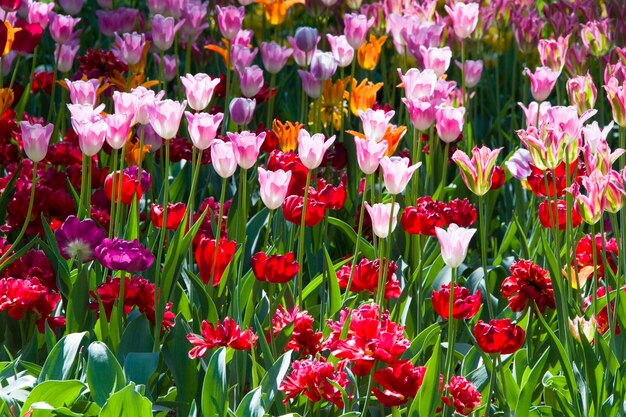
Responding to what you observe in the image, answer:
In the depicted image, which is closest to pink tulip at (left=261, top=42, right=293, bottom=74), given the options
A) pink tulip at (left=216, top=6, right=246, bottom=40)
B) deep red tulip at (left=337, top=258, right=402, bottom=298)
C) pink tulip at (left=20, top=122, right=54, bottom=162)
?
pink tulip at (left=216, top=6, right=246, bottom=40)

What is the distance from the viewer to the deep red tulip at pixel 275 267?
6.19 ft

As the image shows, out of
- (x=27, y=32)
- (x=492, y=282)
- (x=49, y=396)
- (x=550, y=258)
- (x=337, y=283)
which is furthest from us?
(x=27, y=32)

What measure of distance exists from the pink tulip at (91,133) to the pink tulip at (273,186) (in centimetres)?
33

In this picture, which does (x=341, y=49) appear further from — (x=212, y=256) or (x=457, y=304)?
(x=457, y=304)

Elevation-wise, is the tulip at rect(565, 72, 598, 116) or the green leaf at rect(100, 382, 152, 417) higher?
the tulip at rect(565, 72, 598, 116)

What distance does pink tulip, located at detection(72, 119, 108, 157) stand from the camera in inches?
79.4

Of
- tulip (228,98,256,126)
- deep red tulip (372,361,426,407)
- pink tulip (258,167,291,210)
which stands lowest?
deep red tulip (372,361,426,407)

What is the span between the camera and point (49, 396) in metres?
1.76

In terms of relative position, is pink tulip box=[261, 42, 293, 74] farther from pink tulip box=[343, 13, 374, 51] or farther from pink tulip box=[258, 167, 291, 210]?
pink tulip box=[258, 167, 291, 210]

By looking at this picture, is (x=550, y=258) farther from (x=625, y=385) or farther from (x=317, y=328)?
(x=317, y=328)

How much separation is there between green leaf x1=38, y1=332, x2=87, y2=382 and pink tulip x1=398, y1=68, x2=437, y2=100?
103cm

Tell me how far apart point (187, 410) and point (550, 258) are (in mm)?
730

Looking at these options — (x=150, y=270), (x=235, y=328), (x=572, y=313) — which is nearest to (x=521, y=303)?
(x=572, y=313)

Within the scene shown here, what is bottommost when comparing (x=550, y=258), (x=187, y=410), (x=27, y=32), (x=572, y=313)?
(x=187, y=410)
